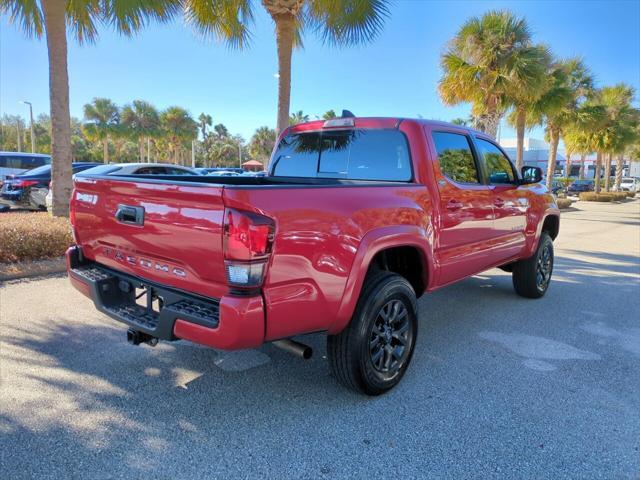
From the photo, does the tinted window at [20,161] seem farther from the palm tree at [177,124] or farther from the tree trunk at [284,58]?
the palm tree at [177,124]

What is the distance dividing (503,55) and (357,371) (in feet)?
46.0

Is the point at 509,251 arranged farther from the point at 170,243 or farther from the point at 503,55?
the point at 503,55

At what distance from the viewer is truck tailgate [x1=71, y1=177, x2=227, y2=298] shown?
7.52ft

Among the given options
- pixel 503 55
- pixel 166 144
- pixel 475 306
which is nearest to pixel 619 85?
pixel 503 55

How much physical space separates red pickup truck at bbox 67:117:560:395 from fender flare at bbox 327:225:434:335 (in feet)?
0.04

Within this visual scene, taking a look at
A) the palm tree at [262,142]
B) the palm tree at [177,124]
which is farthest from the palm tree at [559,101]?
the palm tree at [262,142]

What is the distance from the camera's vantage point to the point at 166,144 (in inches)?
2218

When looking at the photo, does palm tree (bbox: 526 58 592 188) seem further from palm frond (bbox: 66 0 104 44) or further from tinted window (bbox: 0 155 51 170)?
tinted window (bbox: 0 155 51 170)

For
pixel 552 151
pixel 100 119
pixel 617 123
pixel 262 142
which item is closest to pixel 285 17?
pixel 552 151

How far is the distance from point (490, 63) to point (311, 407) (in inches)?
551

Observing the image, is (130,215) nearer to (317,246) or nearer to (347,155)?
(317,246)

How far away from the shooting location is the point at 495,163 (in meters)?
4.66

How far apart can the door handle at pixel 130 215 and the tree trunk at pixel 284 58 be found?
6.34m

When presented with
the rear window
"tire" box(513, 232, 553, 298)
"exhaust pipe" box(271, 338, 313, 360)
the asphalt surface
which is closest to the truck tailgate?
"exhaust pipe" box(271, 338, 313, 360)
